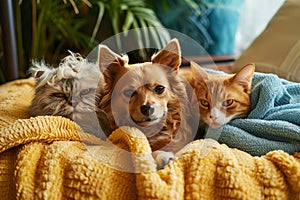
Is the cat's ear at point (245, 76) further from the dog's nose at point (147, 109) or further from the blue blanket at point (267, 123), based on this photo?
the dog's nose at point (147, 109)

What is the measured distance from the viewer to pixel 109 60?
1050mm

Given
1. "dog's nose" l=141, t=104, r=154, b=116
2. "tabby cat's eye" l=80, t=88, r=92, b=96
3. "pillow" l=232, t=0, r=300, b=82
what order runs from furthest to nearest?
"pillow" l=232, t=0, r=300, b=82 → "tabby cat's eye" l=80, t=88, r=92, b=96 → "dog's nose" l=141, t=104, r=154, b=116

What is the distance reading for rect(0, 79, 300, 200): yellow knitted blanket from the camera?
0.85 metres

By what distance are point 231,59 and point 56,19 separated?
1034 mm

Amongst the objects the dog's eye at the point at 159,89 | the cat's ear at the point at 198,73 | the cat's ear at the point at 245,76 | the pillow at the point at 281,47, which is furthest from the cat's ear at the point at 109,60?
the pillow at the point at 281,47

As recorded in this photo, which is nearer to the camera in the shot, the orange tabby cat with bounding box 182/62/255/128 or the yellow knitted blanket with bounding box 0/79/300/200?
the yellow knitted blanket with bounding box 0/79/300/200

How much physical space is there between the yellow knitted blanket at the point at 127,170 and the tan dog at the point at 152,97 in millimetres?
65

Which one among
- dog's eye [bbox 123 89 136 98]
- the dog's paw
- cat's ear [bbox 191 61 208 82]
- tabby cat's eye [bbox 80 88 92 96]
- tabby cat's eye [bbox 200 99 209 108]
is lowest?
tabby cat's eye [bbox 200 99 209 108]

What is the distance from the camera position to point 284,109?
1.09m

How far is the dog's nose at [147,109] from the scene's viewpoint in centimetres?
96

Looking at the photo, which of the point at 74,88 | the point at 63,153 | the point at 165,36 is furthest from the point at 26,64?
the point at 63,153

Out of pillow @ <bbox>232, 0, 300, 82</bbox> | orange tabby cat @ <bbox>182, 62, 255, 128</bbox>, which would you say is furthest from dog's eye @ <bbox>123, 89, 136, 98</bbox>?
pillow @ <bbox>232, 0, 300, 82</bbox>

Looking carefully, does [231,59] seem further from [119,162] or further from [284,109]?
[119,162]

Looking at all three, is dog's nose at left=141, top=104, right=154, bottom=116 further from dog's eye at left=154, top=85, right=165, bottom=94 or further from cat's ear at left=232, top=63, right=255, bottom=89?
cat's ear at left=232, top=63, right=255, bottom=89
